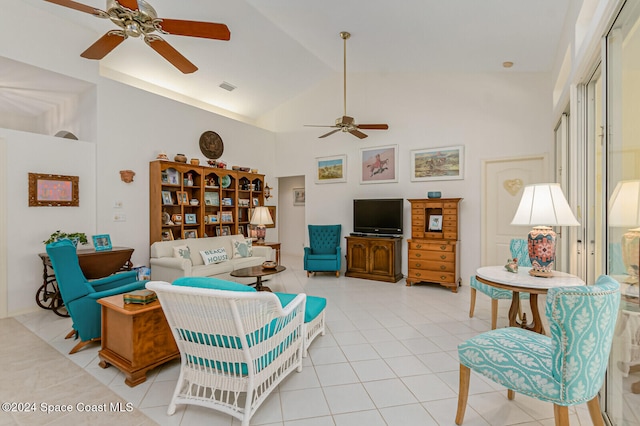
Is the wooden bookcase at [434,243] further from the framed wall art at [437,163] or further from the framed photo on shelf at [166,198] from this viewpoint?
the framed photo on shelf at [166,198]

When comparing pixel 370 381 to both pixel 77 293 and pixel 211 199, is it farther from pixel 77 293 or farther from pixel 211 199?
pixel 211 199

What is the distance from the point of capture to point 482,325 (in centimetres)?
339

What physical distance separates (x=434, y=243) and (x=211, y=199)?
410 centimetres

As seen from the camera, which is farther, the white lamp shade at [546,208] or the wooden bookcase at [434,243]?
the wooden bookcase at [434,243]

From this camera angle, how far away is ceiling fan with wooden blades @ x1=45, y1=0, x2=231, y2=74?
2162 mm

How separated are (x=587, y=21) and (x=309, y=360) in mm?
3645

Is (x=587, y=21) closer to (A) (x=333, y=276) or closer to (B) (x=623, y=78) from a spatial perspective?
(B) (x=623, y=78)

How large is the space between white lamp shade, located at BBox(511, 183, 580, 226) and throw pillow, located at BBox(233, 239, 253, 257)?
4165 mm

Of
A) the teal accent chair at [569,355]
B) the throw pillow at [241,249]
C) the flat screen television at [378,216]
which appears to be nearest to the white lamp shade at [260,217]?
the throw pillow at [241,249]

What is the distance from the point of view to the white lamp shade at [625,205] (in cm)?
146

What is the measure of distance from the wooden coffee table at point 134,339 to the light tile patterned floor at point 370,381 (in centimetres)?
11

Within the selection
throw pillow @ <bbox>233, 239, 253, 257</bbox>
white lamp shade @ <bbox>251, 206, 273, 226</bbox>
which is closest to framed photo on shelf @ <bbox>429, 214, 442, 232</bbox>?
white lamp shade @ <bbox>251, 206, 273, 226</bbox>

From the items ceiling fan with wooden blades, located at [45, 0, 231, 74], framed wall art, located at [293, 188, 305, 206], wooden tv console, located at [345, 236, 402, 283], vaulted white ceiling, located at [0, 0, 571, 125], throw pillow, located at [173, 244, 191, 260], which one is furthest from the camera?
framed wall art, located at [293, 188, 305, 206]

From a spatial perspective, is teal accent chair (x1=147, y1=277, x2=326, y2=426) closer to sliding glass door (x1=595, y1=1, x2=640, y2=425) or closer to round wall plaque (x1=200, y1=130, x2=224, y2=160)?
sliding glass door (x1=595, y1=1, x2=640, y2=425)
